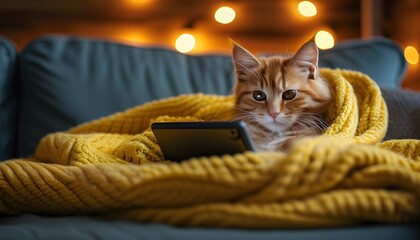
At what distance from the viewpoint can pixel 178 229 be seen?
2.33 ft

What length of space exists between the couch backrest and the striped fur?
1.34ft

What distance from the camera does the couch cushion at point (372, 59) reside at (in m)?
1.68

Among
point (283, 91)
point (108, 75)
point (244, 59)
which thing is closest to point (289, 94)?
point (283, 91)

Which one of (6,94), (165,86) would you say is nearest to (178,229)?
(165,86)

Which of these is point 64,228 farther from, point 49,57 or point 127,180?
point 49,57

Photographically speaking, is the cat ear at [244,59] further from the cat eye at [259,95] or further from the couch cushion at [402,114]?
the couch cushion at [402,114]

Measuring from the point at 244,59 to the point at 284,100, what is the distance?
7.1 inches

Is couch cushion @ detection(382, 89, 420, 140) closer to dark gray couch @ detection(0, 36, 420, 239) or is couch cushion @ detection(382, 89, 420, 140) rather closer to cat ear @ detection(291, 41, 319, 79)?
dark gray couch @ detection(0, 36, 420, 239)

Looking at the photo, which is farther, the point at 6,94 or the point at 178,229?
the point at 6,94

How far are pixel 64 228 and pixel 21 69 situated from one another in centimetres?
111

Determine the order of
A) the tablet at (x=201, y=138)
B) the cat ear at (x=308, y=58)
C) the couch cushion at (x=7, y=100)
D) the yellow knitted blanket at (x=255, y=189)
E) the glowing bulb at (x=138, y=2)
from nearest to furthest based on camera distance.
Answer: the yellow knitted blanket at (x=255, y=189) → the tablet at (x=201, y=138) → the cat ear at (x=308, y=58) → the couch cushion at (x=7, y=100) → the glowing bulb at (x=138, y=2)

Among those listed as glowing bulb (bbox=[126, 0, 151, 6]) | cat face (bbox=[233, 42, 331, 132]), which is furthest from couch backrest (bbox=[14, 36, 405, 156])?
glowing bulb (bbox=[126, 0, 151, 6])

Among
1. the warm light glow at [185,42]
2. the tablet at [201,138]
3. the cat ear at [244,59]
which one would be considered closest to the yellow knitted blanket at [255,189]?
the tablet at [201,138]

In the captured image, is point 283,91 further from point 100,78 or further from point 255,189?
point 100,78
